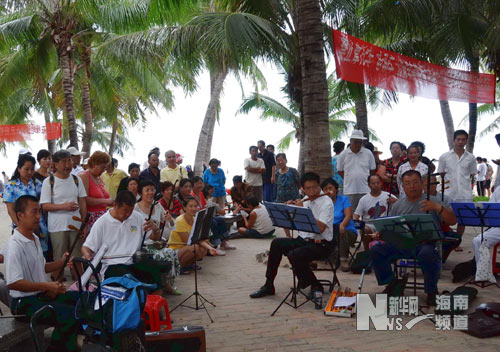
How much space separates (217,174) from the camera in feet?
41.6

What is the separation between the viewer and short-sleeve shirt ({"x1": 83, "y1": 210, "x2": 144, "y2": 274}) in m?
5.00

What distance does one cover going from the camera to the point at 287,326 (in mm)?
5023

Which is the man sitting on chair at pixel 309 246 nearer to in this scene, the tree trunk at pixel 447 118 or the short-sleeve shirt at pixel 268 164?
the short-sleeve shirt at pixel 268 164

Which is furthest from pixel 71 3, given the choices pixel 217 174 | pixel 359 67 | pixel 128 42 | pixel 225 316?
pixel 225 316

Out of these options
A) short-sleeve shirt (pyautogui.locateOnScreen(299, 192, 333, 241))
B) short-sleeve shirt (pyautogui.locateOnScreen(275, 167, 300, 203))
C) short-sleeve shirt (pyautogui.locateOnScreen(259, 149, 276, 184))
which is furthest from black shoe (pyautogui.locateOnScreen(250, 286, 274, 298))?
short-sleeve shirt (pyautogui.locateOnScreen(259, 149, 276, 184))

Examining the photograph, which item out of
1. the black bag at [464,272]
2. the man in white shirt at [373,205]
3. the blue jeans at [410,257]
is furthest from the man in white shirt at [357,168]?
the blue jeans at [410,257]

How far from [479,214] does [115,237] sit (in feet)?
13.9

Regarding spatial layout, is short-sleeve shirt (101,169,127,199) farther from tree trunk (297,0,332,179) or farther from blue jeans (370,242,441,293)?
blue jeans (370,242,441,293)

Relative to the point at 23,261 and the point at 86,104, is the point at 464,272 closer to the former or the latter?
the point at 23,261

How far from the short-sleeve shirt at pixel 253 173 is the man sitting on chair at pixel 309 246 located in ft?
23.5

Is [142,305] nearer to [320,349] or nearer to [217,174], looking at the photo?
[320,349]

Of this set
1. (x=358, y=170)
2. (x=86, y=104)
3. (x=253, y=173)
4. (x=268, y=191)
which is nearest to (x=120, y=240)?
(x=358, y=170)

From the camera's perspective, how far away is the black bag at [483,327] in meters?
4.49

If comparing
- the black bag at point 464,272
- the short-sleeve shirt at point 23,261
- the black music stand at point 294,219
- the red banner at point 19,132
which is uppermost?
the red banner at point 19,132
